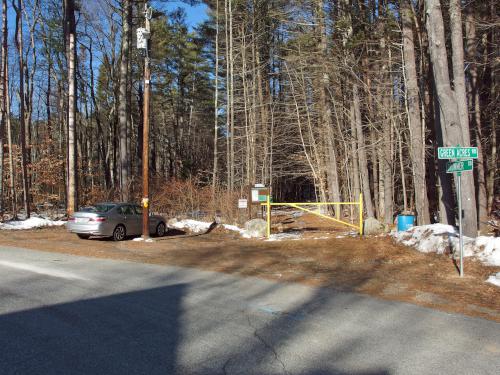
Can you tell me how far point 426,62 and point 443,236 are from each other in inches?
418

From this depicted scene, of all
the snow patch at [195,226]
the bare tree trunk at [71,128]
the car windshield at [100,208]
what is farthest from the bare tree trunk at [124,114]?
the car windshield at [100,208]

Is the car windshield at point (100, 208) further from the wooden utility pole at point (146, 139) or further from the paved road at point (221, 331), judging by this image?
the paved road at point (221, 331)

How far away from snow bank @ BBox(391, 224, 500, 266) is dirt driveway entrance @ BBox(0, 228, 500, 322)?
0.90 feet

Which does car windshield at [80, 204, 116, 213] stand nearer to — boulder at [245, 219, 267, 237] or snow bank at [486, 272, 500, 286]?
boulder at [245, 219, 267, 237]

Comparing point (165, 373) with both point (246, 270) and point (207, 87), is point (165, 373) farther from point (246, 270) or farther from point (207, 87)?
point (207, 87)

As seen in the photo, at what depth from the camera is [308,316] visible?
6.30 metres

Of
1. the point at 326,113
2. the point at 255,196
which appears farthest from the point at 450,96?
the point at 326,113

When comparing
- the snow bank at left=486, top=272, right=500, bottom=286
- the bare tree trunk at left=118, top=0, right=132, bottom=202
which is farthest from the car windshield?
the snow bank at left=486, top=272, right=500, bottom=286

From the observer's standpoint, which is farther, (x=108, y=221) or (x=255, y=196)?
(x=255, y=196)

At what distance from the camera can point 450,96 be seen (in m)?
12.3

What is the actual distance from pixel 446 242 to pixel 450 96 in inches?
162

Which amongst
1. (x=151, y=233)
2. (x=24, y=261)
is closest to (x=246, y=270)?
(x=24, y=261)

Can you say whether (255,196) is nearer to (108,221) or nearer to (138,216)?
(138,216)

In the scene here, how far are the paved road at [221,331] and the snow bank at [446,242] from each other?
13.3 ft
